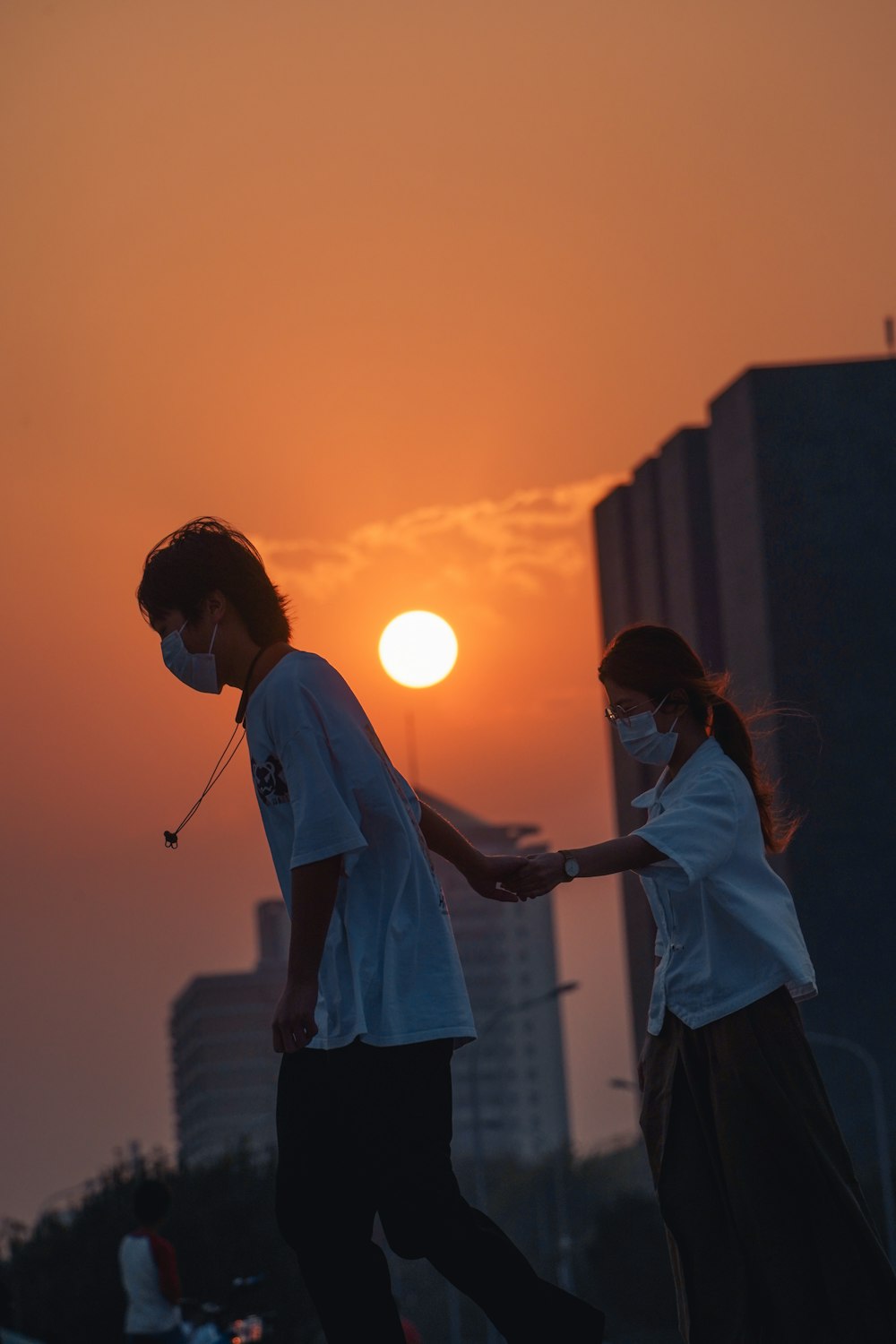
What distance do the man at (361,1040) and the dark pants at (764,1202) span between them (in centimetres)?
52

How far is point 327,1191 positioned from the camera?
3.61m

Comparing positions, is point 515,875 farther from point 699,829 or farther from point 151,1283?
point 151,1283

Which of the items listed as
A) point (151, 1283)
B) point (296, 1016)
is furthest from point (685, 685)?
point (151, 1283)

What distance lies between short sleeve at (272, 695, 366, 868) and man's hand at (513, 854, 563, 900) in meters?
0.80

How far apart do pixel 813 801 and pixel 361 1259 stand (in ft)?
282

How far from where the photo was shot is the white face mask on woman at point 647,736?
4.67m

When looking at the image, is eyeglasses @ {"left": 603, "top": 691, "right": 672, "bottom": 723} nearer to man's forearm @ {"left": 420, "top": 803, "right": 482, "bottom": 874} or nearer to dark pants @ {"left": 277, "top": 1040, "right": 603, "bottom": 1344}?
man's forearm @ {"left": 420, "top": 803, "right": 482, "bottom": 874}

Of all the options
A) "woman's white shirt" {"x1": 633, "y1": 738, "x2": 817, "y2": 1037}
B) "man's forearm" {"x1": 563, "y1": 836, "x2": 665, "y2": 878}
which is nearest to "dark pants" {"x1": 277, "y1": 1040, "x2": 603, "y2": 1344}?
"man's forearm" {"x1": 563, "y1": 836, "x2": 665, "y2": 878}

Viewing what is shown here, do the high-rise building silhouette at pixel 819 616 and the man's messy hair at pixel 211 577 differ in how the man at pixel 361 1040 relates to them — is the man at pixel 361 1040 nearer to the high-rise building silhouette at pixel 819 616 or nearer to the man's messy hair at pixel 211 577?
the man's messy hair at pixel 211 577

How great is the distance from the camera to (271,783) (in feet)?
12.8

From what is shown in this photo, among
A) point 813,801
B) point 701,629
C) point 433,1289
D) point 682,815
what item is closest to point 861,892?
point 813,801

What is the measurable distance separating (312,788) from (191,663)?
58 centimetres

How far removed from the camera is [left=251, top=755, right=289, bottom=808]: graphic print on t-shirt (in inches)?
153

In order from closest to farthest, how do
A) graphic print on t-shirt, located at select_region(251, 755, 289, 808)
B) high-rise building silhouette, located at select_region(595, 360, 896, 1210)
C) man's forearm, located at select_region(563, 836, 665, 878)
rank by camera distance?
graphic print on t-shirt, located at select_region(251, 755, 289, 808)
man's forearm, located at select_region(563, 836, 665, 878)
high-rise building silhouette, located at select_region(595, 360, 896, 1210)
